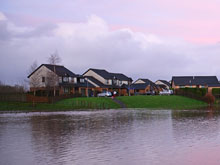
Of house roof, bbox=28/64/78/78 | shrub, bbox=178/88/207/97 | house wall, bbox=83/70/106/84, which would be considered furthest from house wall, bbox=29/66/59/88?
shrub, bbox=178/88/207/97

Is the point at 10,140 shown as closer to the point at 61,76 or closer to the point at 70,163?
the point at 70,163

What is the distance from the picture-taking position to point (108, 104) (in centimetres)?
6875

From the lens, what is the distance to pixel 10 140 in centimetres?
2188

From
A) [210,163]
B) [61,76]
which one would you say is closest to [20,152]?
[210,163]

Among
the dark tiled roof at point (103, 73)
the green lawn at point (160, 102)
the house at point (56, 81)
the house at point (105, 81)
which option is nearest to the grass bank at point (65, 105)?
the green lawn at point (160, 102)

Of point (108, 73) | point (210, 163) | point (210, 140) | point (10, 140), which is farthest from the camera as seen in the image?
point (108, 73)

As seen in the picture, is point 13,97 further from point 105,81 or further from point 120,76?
point 120,76

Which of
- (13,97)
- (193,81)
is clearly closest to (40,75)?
(13,97)

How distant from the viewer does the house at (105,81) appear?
359ft

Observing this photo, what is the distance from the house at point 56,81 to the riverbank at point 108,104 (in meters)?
12.4

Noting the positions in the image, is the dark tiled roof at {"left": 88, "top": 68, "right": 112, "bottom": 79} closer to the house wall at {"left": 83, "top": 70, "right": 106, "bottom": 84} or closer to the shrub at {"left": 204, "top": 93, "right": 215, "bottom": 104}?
the house wall at {"left": 83, "top": 70, "right": 106, "bottom": 84}

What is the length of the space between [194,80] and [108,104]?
70838 millimetres

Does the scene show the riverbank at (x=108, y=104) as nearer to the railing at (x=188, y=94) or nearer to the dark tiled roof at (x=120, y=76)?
the railing at (x=188, y=94)

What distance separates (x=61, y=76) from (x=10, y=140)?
72127 millimetres
